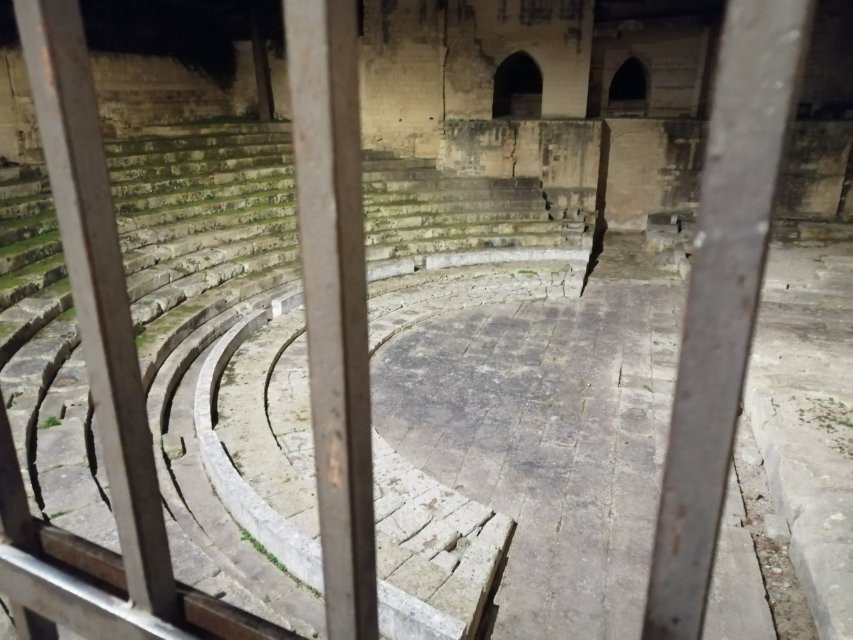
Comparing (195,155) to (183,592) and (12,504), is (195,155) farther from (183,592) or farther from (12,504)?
(183,592)

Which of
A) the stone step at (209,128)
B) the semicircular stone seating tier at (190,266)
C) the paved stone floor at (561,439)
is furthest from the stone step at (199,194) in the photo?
the paved stone floor at (561,439)

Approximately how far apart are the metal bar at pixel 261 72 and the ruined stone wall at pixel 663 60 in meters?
7.02

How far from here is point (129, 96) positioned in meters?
10.1

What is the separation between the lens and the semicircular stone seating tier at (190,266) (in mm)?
3238

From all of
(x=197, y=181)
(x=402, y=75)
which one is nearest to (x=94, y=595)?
(x=197, y=181)

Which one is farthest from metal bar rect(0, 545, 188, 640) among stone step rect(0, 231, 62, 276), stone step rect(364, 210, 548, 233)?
stone step rect(364, 210, 548, 233)

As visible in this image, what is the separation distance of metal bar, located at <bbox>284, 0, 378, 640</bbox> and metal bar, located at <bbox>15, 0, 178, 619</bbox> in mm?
333

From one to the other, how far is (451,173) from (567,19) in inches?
131

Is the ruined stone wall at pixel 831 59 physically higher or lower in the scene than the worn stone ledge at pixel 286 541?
higher

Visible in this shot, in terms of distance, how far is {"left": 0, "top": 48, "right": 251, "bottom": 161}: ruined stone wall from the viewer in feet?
25.3

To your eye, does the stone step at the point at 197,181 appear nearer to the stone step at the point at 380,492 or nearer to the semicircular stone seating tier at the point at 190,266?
the semicircular stone seating tier at the point at 190,266

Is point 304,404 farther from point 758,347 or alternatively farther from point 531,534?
point 758,347

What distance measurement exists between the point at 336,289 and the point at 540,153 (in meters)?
10.6

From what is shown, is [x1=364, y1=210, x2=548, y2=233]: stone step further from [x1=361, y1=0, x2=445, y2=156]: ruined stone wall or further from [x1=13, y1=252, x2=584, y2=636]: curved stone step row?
[x1=13, y1=252, x2=584, y2=636]: curved stone step row
